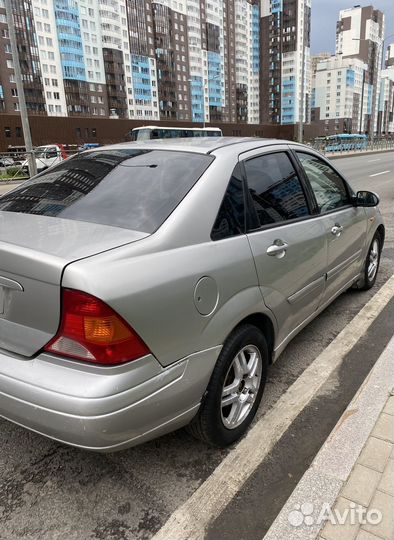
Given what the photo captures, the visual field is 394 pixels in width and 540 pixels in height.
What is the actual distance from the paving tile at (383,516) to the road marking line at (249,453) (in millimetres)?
585

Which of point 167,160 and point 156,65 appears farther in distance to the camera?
point 156,65

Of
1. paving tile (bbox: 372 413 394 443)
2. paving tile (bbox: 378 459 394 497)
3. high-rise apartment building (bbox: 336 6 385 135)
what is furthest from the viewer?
high-rise apartment building (bbox: 336 6 385 135)

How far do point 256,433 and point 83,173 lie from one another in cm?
186

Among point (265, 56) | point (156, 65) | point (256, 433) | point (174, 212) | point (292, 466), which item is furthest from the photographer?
point (265, 56)

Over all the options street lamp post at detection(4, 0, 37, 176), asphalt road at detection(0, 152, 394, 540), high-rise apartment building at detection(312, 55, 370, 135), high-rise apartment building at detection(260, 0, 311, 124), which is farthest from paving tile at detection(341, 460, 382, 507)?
high-rise apartment building at detection(312, 55, 370, 135)

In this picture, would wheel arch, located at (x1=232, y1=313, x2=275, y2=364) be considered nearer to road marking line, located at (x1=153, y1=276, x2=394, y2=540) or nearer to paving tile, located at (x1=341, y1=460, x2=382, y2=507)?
road marking line, located at (x1=153, y1=276, x2=394, y2=540)

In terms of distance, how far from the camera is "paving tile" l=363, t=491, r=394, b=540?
191 centimetres

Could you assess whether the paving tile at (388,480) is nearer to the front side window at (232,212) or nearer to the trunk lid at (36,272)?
the front side window at (232,212)

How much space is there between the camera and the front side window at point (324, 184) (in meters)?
3.47

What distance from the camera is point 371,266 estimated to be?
4848 mm

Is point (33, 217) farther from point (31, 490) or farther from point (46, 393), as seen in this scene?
point (31, 490)

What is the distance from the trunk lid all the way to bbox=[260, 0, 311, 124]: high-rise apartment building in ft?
363

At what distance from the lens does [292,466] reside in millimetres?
2352

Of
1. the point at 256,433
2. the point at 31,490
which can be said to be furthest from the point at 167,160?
the point at 31,490
